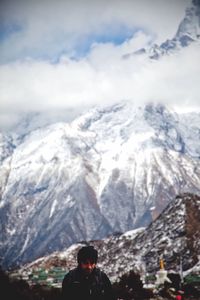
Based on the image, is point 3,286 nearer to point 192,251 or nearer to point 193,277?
point 193,277

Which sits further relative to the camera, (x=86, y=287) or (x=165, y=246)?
(x=165, y=246)

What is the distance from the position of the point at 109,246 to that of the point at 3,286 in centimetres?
9363

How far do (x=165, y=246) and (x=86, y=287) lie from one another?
90089mm

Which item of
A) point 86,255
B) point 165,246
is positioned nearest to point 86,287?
point 86,255

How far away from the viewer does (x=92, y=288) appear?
10.2 meters

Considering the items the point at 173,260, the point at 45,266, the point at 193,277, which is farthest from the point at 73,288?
the point at 45,266

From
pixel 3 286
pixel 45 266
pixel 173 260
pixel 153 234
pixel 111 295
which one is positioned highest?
pixel 45 266

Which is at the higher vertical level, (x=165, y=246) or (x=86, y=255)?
(x=165, y=246)

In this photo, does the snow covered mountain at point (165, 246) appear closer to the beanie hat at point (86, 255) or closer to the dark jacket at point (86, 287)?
the dark jacket at point (86, 287)

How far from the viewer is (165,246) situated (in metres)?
98.1

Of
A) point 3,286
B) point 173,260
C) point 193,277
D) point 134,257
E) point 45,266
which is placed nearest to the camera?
point 3,286

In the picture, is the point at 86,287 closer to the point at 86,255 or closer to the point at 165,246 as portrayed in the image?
the point at 86,255

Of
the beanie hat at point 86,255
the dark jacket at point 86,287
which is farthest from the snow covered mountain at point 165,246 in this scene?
the beanie hat at point 86,255

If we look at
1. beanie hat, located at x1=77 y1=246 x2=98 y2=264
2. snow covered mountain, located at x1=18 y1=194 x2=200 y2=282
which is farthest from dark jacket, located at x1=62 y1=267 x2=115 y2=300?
snow covered mountain, located at x1=18 y1=194 x2=200 y2=282
